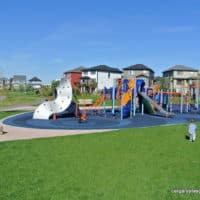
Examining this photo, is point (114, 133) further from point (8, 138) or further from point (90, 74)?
point (90, 74)

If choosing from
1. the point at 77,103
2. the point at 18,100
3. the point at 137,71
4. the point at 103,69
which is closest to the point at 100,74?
the point at 103,69

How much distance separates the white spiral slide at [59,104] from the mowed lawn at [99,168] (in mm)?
10352

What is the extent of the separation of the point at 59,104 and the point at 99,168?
16.8m

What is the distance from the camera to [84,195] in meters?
7.79

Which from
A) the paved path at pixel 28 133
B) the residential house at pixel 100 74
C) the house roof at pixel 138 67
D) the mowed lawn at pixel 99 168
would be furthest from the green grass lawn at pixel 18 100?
the house roof at pixel 138 67

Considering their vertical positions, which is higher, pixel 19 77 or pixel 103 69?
pixel 19 77

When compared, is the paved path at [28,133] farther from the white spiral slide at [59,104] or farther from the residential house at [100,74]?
the residential house at [100,74]

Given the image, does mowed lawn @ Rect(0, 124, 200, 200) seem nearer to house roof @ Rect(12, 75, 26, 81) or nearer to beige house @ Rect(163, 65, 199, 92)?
beige house @ Rect(163, 65, 199, 92)

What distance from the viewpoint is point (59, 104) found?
2653 centimetres

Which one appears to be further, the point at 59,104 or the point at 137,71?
the point at 137,71

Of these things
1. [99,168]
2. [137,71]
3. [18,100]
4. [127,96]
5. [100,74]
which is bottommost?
[99,168]

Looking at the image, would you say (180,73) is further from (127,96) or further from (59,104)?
(59,104)

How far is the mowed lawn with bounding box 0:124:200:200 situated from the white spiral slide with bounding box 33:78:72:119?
10.4 m

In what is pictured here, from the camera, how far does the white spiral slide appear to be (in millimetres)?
25984
